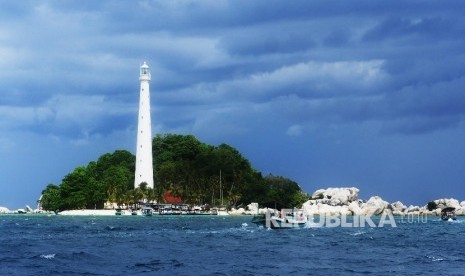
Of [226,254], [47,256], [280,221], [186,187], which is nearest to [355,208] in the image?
[186,187]

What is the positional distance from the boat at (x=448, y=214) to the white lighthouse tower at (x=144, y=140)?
57964 mm

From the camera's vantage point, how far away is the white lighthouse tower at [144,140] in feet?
534

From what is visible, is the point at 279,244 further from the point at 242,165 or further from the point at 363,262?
the point at 242,165

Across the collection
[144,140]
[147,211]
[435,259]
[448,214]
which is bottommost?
[435,259]

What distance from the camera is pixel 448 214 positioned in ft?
565

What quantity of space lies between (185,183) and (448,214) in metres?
55.6

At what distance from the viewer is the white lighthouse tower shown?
534 feet

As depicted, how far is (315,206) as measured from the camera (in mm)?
184500

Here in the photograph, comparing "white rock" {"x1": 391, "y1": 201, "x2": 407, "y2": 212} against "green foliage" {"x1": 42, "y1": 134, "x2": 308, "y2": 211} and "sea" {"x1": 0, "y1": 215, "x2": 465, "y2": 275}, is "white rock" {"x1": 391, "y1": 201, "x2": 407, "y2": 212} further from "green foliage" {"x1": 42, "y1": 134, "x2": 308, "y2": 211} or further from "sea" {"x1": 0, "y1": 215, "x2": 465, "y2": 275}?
"sea" {"x1": 0, "y1": 215, "x2": 465, "y2": 275}

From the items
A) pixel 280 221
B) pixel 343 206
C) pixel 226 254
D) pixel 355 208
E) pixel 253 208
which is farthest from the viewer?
pixel 343 206

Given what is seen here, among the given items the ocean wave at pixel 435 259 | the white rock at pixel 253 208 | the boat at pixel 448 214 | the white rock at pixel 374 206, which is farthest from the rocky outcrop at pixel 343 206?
the ocean wave at pixel 435 259

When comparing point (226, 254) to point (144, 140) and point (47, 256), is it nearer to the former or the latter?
point (47, 256)

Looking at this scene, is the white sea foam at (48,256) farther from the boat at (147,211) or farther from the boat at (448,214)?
the boat at (448,214)

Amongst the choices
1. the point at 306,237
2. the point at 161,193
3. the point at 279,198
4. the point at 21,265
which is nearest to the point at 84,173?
the point at 161,193
